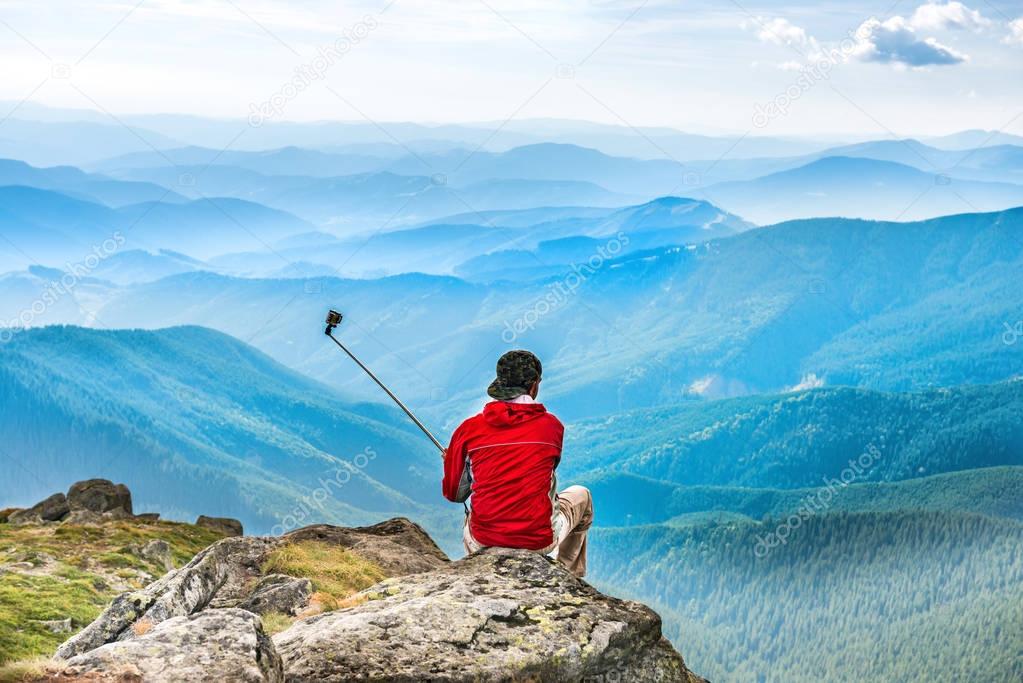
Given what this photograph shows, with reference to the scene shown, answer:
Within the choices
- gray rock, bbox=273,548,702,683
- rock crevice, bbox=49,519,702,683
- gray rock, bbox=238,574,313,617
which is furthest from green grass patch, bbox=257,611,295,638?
gray rock, bbox=273,548,702,683

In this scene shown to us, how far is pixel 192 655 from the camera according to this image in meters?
11.2

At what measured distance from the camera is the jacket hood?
14594 mm

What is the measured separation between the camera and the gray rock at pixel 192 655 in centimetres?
1077

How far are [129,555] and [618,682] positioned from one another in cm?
3345

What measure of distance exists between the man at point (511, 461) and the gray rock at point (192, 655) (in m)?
3.69

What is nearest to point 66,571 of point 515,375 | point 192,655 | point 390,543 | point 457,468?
point 390,543

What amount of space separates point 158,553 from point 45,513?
22.6 m

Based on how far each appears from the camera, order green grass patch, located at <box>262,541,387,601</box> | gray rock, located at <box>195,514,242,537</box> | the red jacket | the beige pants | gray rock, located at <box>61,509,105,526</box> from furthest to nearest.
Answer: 1. gray rock, located at <box>195,514,242,537</box>
2. gray rock, located at <box>61,509,105,526</box>
3. green grass patch, located at <box>262,541,387,601</box>
4. the beige pants
5. the red jacket

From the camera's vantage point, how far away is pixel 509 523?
585 inches

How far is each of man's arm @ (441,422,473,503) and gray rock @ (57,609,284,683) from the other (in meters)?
3.58

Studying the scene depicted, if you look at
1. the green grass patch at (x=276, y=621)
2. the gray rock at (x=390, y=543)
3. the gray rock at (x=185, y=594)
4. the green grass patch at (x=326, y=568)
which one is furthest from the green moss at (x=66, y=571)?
the gray rock at (x=390, y=543)

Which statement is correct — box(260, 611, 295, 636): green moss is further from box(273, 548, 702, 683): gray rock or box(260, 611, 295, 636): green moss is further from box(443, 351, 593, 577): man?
box(443, 351, 593, 577): man

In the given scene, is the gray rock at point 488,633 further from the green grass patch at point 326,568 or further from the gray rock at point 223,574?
the green grass patch at point 326,568

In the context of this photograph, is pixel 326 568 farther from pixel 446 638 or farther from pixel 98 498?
pixel 98 498
